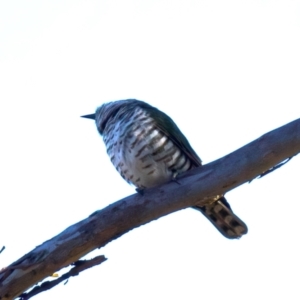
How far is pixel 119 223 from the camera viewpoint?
13.5 feet

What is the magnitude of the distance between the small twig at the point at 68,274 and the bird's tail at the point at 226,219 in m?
1.87

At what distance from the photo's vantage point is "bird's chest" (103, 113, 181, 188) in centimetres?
568

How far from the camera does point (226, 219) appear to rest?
18.4ft

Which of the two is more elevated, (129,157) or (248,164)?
(129,157)

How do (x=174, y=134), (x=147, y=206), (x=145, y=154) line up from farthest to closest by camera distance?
(x=174, y=134), (x=145, y=154), (x=147, y=206)

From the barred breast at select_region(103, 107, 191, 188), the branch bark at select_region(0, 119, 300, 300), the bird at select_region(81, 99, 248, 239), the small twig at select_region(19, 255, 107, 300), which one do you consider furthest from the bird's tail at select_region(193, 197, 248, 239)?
the small twig at select_region(19, 255, 107, 300)

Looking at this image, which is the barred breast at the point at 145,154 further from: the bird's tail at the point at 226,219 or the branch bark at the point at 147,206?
the branch bark at the point at 147,206

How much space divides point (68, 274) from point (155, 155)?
2.07 m

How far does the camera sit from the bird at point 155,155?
5613 mm

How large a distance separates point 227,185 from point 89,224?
35.6 inches

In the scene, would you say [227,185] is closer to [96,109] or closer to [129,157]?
[129,157]

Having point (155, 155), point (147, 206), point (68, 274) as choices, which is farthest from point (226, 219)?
point (68, 274)

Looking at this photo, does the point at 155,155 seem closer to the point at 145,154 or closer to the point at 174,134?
the point at 145,154

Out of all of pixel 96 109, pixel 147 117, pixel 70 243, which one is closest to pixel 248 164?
pixel 70 243
